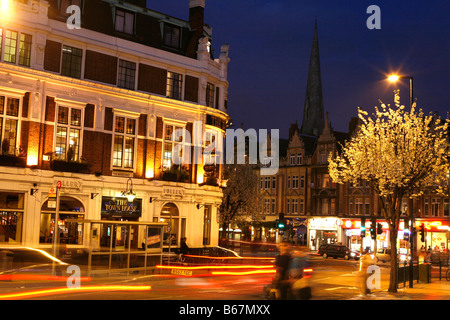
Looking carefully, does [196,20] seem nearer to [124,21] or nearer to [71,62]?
[124,21]

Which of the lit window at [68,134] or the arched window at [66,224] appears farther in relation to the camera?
the lit window at [68,134]

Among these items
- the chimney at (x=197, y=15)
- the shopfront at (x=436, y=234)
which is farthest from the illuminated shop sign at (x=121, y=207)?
the shopfront at (x=436, y=234)

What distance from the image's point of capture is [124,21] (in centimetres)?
3653

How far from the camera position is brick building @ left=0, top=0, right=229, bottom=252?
101 feet

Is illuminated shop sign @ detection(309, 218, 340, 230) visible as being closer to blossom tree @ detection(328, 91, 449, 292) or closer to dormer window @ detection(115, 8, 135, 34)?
dormer window @ detection(115, 8, 135, 34)

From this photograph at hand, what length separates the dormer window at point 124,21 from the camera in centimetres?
3625

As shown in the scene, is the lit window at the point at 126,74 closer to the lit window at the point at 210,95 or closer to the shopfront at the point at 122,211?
the lit window at the point at 210,95

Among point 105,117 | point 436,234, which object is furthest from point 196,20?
point 436,234

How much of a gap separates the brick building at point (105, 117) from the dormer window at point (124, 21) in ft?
0.21

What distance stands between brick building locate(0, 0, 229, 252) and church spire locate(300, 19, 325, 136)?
5812cm

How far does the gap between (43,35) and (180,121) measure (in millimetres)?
10363

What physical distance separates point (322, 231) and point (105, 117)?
45912 millimetres

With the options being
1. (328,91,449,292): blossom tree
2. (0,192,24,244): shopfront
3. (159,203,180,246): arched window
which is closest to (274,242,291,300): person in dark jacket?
(328,91,449,292): blossom tree

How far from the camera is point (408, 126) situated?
24.7m
